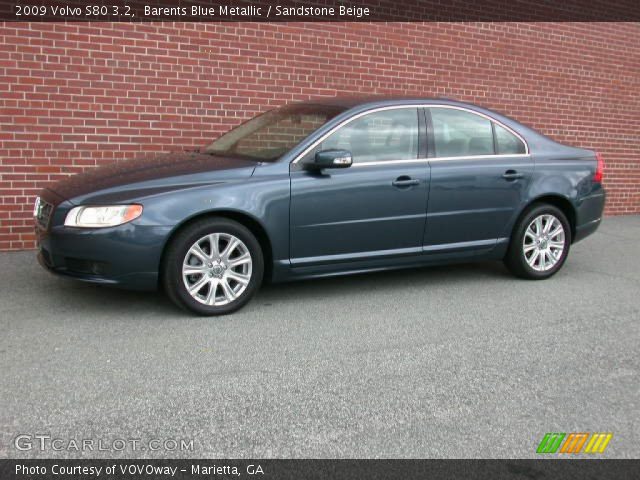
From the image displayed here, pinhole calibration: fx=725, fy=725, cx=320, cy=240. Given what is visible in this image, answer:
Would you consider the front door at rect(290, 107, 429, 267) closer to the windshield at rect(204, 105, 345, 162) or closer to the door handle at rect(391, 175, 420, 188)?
the door handle at rect(391, 175, 420, 188)

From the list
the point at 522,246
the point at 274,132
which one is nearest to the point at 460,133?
the point at 522,246

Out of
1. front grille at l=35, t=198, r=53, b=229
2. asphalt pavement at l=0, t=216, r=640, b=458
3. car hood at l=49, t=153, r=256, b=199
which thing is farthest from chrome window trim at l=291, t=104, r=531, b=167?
front grille at l=35, t=198, r=53, b=229

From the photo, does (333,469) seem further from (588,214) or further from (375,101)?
(588,214)

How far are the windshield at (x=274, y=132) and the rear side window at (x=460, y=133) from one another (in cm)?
90

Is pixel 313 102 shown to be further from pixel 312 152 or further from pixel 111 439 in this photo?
pixel 111 439

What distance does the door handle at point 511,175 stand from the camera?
6334 millimetres

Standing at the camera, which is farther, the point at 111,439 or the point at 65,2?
the point at 65,2

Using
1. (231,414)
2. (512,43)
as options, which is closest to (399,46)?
(512,43)

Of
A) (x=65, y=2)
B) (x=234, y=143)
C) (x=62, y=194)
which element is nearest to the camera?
(x=62, y=194)

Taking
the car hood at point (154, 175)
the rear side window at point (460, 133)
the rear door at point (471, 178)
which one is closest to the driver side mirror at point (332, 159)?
the car hood at point (154, 175)

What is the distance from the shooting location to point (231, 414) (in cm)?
354

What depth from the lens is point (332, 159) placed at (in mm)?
5410

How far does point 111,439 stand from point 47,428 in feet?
1.09

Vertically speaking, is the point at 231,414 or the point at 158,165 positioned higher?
the point at 158,165
